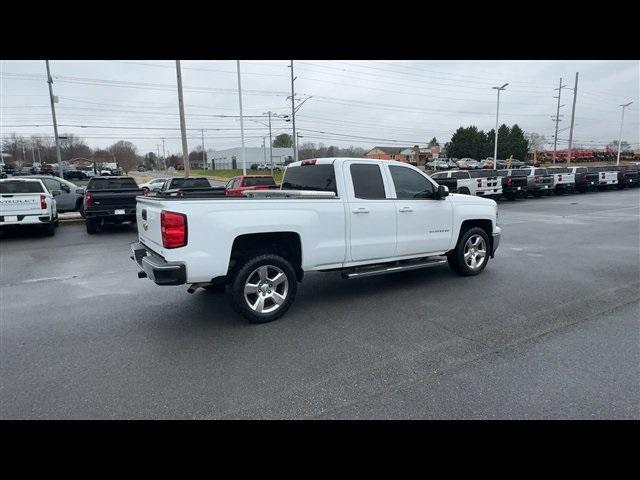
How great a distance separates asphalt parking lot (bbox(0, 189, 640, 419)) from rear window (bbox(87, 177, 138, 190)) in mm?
6240

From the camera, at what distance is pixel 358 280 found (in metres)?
6.66

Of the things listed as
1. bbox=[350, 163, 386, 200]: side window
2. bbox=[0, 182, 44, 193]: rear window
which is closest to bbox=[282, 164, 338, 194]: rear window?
bbox=[350, 163, 386, 200]: side window

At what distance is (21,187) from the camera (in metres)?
11.5

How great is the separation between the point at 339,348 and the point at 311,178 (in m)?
2.77

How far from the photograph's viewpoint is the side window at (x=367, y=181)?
217 inches

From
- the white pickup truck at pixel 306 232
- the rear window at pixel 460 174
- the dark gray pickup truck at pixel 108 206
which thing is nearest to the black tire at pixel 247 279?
the white pickup truck at pixel 306 232

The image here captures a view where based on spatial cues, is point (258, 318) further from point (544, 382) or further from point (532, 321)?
point (532, 321)

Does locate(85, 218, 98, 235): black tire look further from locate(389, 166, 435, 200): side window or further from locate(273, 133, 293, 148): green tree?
locate(273, 133, 293, 148): green tree

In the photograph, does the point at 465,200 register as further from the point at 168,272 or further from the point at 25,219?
the point at 25,219

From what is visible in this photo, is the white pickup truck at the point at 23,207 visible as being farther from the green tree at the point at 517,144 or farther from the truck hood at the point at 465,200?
the green tree at the point at 517,144
